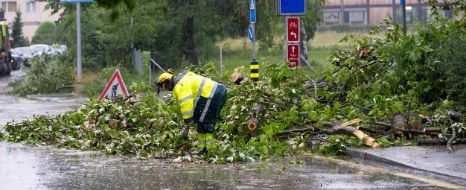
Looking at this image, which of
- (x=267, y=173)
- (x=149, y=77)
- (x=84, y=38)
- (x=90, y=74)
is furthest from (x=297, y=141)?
(x=84, y=38)

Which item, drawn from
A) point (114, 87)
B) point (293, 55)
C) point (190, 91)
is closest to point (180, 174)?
point (190, 91)

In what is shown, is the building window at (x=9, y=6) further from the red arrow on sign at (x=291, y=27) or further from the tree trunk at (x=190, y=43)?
the red arrow on sign at (x=291, y=27)

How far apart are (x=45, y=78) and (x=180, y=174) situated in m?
22.2

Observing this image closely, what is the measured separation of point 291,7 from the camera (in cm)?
1831

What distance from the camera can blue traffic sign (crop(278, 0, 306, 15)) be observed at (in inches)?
717

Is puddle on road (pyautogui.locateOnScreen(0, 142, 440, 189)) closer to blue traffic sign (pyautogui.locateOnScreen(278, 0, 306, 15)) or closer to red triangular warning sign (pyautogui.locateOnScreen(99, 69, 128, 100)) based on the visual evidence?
red triangular warning sign (pyautogui.locateOnScreen(99, 69, 128, 100))

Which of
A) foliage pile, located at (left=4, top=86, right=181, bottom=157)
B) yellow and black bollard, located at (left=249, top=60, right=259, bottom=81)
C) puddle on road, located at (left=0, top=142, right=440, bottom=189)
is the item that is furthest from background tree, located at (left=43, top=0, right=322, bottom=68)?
puddle on road, located at (left=0, top=142, right=440, bottom=189)

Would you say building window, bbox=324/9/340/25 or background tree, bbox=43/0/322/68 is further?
building window, bbox=324/9/340/25

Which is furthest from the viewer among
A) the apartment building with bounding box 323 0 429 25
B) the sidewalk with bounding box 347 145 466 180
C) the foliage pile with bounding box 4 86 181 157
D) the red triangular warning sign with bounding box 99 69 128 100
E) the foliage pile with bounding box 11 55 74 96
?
the apartment building with bounding box 323 0 429 25

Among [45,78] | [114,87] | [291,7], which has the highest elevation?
[291,7]

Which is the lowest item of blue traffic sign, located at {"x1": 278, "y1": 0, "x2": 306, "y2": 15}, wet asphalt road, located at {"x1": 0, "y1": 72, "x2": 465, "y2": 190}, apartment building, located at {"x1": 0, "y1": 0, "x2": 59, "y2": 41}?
wet asphalt road, located at {"x1": 0, "y1": 72, "x2": 465, "y2": 190}

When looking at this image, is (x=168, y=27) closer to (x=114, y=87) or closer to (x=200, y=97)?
(x=114, y=87)

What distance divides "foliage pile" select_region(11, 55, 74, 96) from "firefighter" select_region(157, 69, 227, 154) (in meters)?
20.1

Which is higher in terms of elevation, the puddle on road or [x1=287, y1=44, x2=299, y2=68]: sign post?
[x1=287, y1=44, x2=299, y2=68]: sign post
